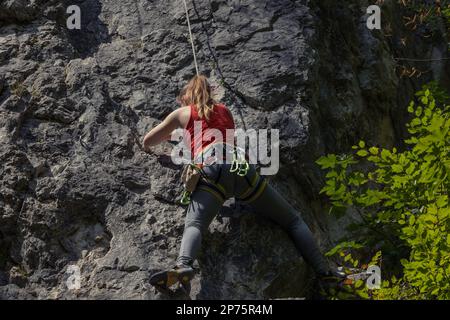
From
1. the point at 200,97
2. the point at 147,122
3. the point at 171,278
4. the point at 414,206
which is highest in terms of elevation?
the point at 147,122

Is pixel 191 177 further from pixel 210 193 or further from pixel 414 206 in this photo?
pixel 414 206

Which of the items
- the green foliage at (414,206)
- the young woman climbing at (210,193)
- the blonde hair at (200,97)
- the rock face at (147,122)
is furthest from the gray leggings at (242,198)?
the blonde hair at (200,97)

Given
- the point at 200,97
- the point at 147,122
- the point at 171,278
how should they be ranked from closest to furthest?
the point at 171,278 → the point at 200,97 → the point at 147,122

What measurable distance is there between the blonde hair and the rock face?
0.71m

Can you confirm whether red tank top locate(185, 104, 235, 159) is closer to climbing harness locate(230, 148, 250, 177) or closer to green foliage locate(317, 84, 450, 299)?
climbing harness locate(230, 148, 250, 177)

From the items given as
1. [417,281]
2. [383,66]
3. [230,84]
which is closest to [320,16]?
[383,66]

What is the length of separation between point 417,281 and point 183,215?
180cm

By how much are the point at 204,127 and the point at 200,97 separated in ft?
0.79

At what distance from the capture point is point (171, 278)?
4.77 m

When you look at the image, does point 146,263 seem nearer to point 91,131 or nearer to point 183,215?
point 183,215

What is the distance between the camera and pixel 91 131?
5910mm

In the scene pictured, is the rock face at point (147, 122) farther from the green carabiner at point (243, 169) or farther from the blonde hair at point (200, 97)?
the blonde hair at point (200, 97)

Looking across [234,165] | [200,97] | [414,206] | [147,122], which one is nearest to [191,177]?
[234,165]

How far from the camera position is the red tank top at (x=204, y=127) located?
17.1 ft
